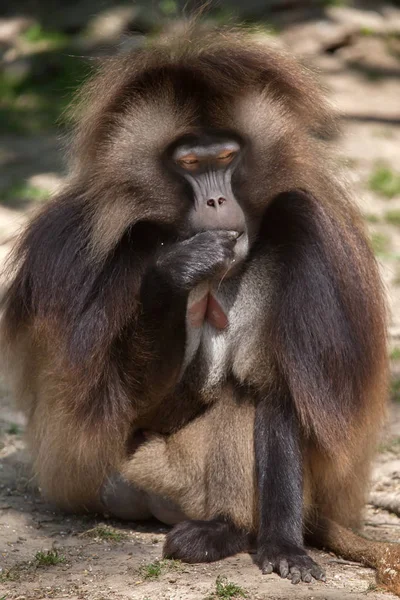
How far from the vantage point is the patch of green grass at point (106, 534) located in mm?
4396

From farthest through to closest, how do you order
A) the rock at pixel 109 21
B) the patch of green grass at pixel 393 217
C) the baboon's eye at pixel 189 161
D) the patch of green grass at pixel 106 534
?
the rock at pixel 109 21
the patch of green grass at pixel 393 217
the patch of green grass at pixel 106 534
the baboon's eye at pixel 189 161

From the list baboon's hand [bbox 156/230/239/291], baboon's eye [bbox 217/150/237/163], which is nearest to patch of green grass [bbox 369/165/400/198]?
baboon's eye [bbox 217/150/237/163]

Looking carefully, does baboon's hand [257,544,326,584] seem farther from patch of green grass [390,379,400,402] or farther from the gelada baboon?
patch of green grass [390,379,400,402]

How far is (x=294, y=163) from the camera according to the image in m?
4.12

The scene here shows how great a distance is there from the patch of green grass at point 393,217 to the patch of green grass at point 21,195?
2769 mm

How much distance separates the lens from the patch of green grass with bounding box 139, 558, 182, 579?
389cm

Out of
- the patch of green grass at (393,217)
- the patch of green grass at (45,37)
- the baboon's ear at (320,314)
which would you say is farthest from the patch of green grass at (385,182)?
the baboon's ear at (320,314)

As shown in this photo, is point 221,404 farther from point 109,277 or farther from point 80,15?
point 80,15

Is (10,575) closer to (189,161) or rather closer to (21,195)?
(189,161)

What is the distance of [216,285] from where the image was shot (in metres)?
4.21

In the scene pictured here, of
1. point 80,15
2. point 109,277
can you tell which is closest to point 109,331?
point 109,277

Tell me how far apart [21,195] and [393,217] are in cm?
307

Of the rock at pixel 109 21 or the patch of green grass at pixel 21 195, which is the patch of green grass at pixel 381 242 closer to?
the patch of green grass at pixel 21 195

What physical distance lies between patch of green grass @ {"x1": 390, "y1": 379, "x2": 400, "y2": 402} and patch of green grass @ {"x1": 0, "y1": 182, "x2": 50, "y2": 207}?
12.6 feet
